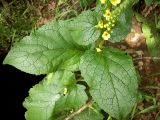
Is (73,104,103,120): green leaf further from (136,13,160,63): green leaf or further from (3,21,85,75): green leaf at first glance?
(136,13,160,63): green leaf

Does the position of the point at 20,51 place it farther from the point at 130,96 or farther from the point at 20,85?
the point at 20,85

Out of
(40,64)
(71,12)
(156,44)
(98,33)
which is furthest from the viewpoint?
(71,12)

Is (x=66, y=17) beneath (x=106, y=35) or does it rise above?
above

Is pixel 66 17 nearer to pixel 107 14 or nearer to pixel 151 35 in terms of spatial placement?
pixel 151 35

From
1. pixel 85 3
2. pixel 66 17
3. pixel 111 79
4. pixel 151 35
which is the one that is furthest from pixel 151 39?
pixel 111 79

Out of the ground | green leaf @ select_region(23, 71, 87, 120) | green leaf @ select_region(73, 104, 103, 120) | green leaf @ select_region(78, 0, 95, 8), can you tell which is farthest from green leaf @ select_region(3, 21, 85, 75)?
green leaf @ select_region(78, 0, 95, 8)

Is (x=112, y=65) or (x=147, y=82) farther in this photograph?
(x=147, y=82)

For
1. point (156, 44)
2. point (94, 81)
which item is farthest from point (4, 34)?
point (94, 81)
